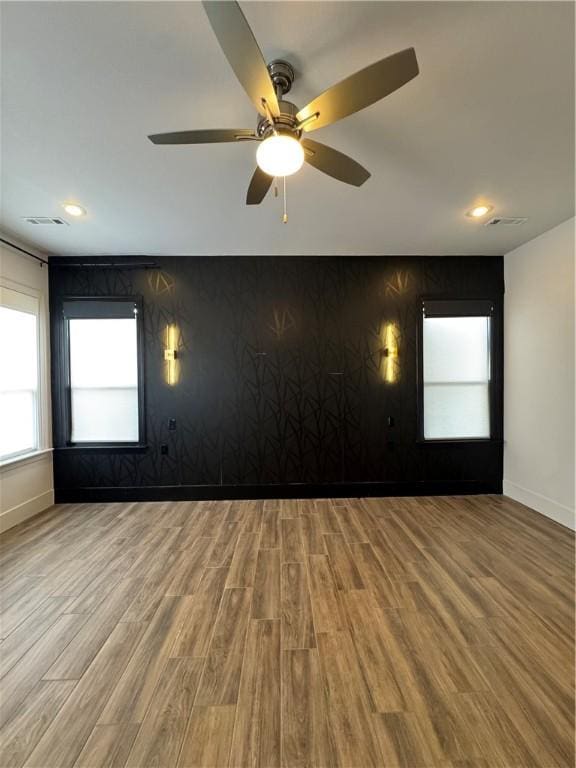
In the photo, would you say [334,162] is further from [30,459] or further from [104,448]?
[30,459]

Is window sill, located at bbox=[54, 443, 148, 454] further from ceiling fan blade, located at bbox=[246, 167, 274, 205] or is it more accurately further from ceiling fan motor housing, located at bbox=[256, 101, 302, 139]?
ceiling fan motor housing, located at bbox=[256, 101, 302, 139]

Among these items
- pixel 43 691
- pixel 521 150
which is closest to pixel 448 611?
pixel 43 691

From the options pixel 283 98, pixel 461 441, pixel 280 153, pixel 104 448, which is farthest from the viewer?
pixel 461 441

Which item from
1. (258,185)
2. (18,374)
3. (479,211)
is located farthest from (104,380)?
(479,211)

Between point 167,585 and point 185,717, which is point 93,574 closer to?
point 167,585

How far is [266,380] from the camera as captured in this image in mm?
3957

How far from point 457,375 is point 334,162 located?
319 centimetres

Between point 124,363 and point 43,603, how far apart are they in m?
2.50

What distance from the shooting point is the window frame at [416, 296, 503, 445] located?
399 cm

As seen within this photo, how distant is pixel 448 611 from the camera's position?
200cm

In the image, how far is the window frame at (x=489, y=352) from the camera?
399 centimetres

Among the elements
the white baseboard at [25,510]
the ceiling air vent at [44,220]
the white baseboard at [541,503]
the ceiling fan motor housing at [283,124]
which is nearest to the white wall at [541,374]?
the white baseboard at [541,503]

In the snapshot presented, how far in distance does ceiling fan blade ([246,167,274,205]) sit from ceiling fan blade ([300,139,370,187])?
24 cm

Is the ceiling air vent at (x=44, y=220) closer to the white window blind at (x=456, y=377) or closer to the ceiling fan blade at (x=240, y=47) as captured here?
the ceiling fan blade at (x=240, y=47)
